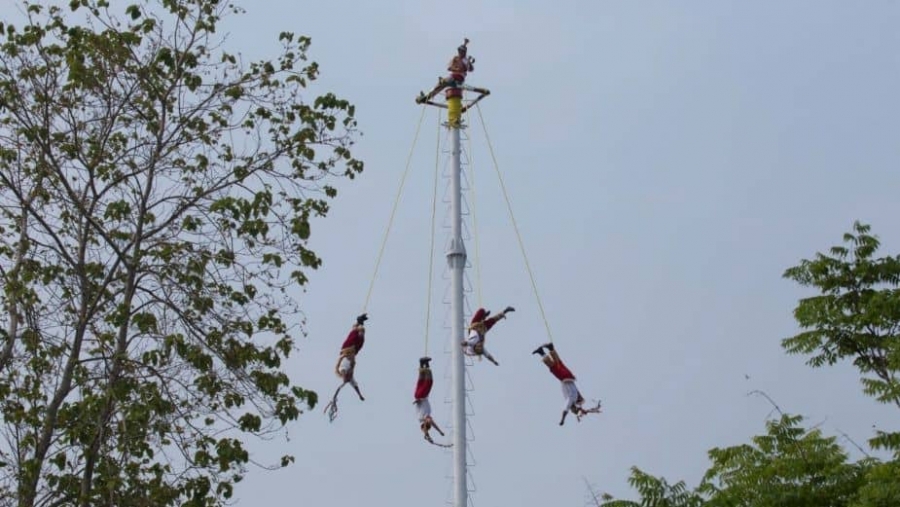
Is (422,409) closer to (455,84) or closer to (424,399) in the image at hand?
(424,399)

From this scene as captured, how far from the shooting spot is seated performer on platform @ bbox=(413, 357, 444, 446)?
615 inches

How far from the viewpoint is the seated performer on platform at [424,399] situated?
1562cm

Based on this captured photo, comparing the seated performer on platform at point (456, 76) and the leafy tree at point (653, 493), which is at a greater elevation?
the seated performer on platform at point (456, 76)

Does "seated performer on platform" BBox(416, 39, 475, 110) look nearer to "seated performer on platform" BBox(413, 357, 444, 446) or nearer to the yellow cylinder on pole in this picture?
the yellow cylinder on pole

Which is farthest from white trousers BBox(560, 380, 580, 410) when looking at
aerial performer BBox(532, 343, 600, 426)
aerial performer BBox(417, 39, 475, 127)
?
aerial performer BBox(417, 39, 475, 127)

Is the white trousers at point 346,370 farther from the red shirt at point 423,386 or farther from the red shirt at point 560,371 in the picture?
the red shirt at point 560,371

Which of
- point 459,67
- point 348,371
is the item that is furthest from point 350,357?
point 459,67

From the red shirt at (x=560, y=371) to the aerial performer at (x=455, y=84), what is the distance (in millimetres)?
3485

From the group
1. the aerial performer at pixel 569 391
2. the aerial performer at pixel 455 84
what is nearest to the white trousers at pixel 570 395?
the aerial performer at pixel 569 391

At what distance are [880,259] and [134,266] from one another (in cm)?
1021

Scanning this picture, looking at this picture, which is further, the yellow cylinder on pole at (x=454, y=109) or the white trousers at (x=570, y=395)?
the yellow cylinder on pole at (x=454, y=109)

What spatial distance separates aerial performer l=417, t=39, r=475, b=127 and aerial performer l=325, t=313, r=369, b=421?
305 centimetres

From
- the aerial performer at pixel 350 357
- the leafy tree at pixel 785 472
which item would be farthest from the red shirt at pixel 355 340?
the leafy tree at pixel 785 472

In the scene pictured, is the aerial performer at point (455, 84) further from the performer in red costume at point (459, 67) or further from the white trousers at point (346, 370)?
the white trousers at point (346, 370)
